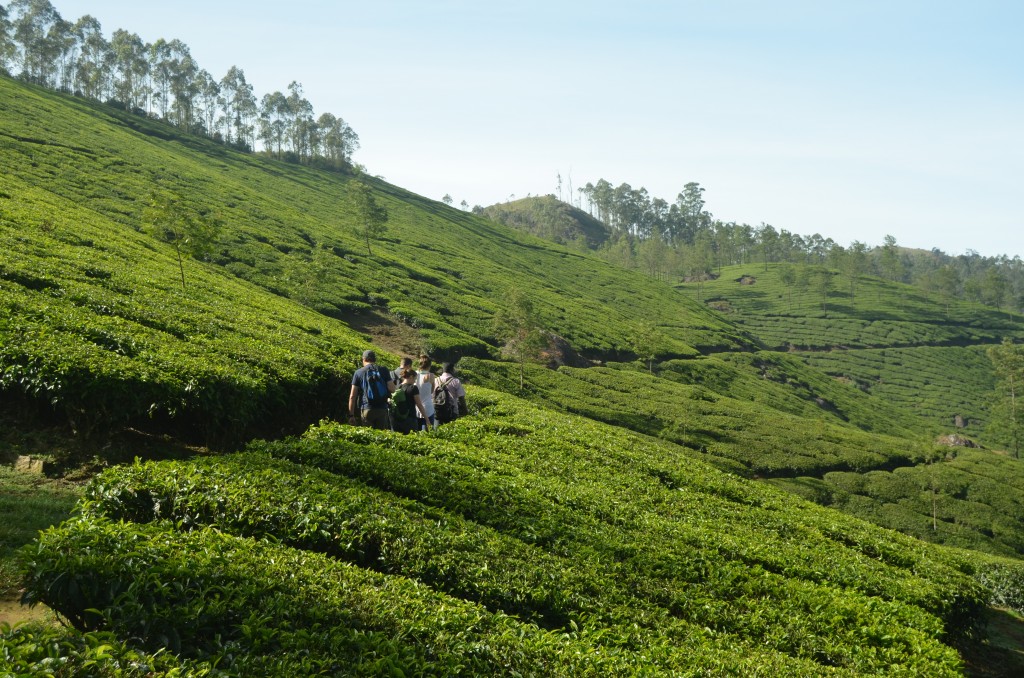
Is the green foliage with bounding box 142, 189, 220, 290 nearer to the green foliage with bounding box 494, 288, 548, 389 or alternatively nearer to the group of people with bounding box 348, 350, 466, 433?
the group of people with bounding box 348, 350, 466, 433

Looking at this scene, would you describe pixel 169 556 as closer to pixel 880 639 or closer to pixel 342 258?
pixel 880 639

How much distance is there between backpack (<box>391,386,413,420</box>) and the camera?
574 inches

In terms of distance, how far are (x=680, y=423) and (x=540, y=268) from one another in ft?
201

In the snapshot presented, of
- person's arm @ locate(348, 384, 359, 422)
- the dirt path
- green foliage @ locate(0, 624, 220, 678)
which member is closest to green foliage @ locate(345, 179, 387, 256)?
person's arm @ locate(348, 384, 359, 422)

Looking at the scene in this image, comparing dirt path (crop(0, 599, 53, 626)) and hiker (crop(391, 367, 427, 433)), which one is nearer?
dirt path (crop(0, 599, 53, 626))

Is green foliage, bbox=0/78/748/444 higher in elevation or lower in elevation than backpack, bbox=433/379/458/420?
higher

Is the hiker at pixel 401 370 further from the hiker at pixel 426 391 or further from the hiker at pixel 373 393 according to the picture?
the hiker at pixel 426 391

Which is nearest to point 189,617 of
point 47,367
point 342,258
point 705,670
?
point 705,670

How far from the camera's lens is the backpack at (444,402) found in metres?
17.1

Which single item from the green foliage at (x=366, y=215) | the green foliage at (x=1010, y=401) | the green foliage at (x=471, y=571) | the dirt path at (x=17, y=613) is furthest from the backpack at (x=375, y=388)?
the green foliage at (x=1010, y=401)

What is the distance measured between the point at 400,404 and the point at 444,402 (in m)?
2.55

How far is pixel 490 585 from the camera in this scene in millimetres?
7953

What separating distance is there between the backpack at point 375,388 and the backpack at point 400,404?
0.74 ft

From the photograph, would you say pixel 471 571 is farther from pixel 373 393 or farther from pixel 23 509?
pixel 373 393
